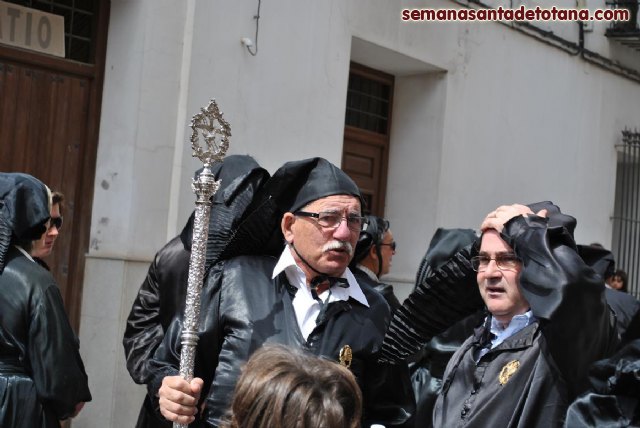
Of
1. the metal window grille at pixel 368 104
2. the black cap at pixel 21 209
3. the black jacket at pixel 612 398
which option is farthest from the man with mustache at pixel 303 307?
the metal window grille at pixel 368 104

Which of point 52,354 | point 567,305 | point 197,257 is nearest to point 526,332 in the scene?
point 567,305

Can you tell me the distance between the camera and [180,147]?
26.4 feet

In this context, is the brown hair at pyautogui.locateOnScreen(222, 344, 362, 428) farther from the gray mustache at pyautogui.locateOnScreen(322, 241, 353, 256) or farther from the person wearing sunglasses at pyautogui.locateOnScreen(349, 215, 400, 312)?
the person wearing sunglasses at pyautogui.locateOnScreen(349, 215, 400, 312)

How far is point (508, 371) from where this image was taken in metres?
3.42

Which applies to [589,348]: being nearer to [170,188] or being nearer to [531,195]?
[170,188]

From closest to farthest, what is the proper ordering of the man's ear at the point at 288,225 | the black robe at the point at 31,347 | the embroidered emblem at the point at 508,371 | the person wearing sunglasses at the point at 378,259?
the embroidered emblem at the point at 508,371, the man's ear at the point at 288,225, the black robe at the point at 31,347, the person wearing sunglasses at the point at 378,259

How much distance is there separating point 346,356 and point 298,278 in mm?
374

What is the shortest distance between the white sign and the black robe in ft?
10.5

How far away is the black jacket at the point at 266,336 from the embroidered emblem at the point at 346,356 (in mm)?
15

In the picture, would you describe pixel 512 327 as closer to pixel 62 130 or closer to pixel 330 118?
pixel 62 130

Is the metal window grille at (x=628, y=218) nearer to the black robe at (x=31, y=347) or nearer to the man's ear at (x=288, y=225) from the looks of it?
the black robe at (x=31, y=347)

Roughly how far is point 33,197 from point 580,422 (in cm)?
289

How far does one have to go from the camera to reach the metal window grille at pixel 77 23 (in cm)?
792

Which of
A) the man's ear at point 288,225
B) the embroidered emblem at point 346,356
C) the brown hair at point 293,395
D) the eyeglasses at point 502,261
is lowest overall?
the embroidered emblem at point 346,356
